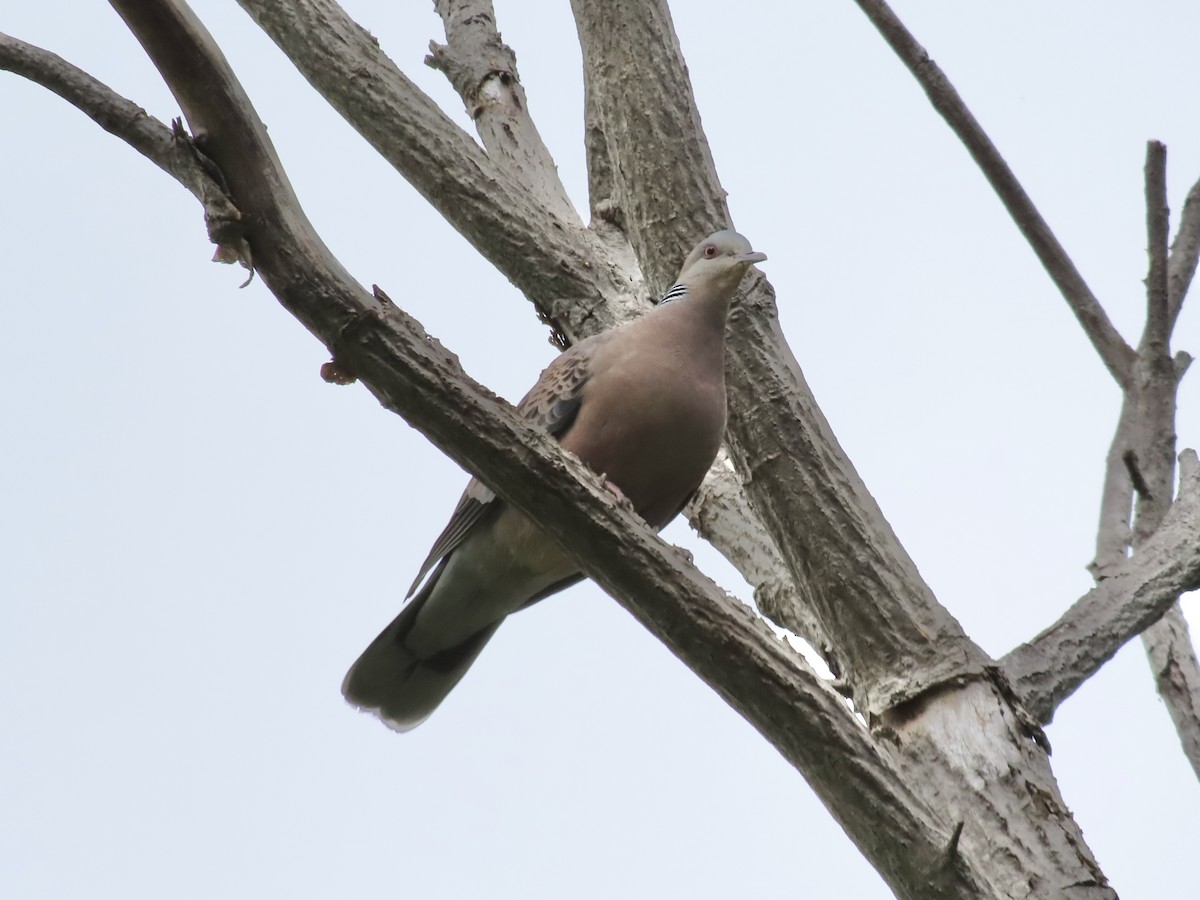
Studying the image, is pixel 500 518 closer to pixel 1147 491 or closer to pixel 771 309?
pixel 771 309

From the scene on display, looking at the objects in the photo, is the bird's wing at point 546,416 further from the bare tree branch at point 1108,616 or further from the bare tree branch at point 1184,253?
the bare tree branch at point 1184,253

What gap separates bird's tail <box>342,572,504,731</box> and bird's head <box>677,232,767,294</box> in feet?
4.56

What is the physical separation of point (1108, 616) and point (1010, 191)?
56.7 inches

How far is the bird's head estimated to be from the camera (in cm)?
403

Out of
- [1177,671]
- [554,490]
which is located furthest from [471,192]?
[1177,671]

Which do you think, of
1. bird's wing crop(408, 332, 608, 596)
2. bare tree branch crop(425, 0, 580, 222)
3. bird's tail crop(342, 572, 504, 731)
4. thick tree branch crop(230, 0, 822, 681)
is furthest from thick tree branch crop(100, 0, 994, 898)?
bare tree branch crop(425, 0, 580, 222)

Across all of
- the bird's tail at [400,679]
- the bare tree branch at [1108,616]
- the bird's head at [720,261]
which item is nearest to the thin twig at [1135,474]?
the bare tree branch at [1108,616]

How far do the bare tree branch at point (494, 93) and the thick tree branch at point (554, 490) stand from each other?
2.45m

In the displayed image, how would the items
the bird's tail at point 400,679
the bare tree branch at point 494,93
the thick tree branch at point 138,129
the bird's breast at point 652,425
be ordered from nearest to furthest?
the thick tree branch at point 138,129 → the bird's breast at point 652,425 → the bird's tail at point 400,679 → the bare tree branch at point 494,93

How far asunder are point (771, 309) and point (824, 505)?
0.83 meters

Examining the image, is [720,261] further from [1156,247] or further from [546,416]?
[1156,247]

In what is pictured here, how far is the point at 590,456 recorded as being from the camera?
3980 millimetres

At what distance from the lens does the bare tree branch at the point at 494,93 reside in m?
5.08

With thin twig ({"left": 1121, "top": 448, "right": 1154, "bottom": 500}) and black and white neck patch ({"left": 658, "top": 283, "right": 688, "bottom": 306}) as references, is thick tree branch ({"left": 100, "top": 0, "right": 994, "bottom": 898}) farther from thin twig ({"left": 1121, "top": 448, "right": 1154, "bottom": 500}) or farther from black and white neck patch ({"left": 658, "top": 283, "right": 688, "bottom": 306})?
thin twig ({"left": 1121, "top": 448, "right": 1154, "bottom": 500})
